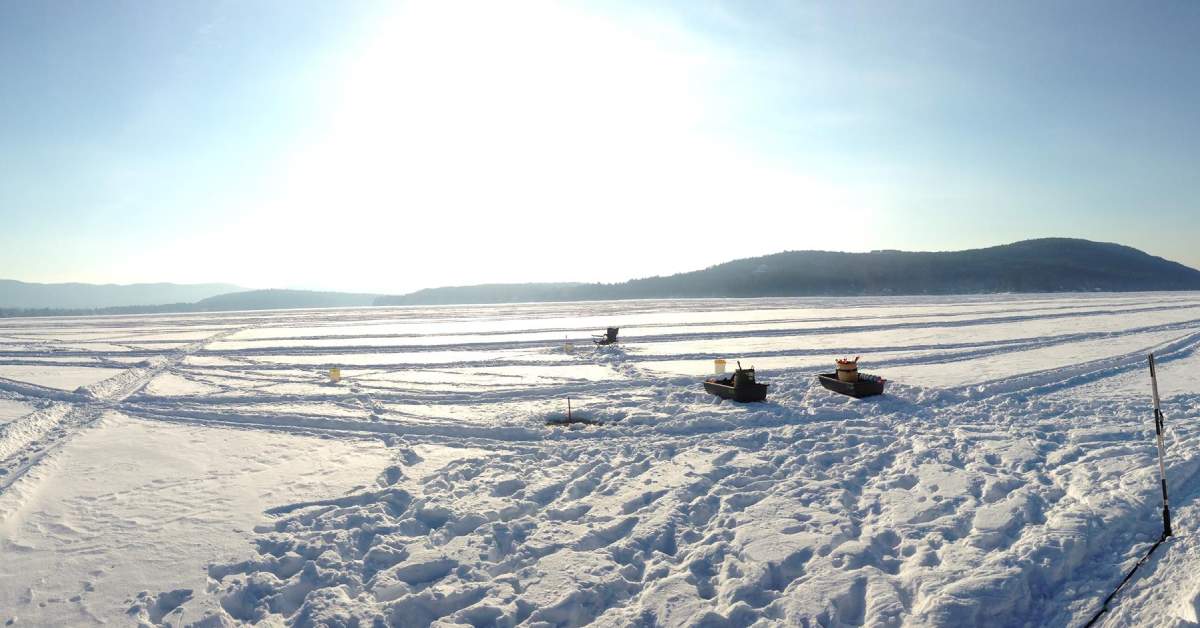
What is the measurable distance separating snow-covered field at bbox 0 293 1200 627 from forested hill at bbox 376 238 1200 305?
77091mm

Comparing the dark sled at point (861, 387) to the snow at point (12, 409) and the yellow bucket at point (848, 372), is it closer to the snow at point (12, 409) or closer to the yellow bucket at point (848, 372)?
the yellow bucket at point (848, 372)

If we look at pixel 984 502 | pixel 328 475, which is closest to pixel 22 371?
pixel 328 475

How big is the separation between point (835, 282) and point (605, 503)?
100180mm

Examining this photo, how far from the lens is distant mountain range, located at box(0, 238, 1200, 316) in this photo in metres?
92.2

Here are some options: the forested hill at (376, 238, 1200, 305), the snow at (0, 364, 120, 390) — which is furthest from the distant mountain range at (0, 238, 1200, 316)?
the snow at (0, 364, 120, 390)

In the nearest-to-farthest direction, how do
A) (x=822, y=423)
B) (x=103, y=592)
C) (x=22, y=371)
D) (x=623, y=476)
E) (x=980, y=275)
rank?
(x=103, y=592) < (x=623, y=476) < (x=822, y=423) < (x=22, y=371) < (x=980, y=275)

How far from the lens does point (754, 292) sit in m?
91.6

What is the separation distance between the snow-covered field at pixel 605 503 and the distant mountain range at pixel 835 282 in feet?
251

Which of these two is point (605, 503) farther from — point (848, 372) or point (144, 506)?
point (848, 372)

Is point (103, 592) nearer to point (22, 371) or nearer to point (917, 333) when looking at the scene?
point (22, 371)

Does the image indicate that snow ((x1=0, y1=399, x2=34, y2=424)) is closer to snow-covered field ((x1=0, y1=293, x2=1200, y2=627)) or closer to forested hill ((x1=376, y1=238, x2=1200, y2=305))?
snow-covered field ((x1=0, y1=293, x2=1200, y2=627))

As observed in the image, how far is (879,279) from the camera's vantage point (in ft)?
333

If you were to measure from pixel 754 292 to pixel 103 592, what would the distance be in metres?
91.3

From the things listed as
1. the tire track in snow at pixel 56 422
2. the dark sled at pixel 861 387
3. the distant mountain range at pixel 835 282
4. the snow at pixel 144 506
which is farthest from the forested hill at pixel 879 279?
the snow at pixel 144 506
